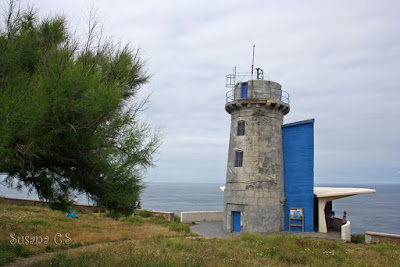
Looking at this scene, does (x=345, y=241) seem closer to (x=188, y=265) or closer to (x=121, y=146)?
(x=188, y=265)

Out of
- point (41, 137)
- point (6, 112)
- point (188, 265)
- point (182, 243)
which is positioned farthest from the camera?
point (182, 243)

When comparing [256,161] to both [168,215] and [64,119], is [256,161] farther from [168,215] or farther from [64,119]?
[64,119]

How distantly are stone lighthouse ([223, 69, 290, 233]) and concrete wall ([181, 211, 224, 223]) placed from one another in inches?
157

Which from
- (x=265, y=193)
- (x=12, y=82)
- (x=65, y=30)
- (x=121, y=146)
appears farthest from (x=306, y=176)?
(x=12, y=82)

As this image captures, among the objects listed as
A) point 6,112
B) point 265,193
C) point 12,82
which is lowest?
point 265,193

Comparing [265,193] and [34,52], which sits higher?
[34,52]

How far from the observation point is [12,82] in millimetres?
6910

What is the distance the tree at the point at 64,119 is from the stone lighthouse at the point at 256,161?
11254 millimetres

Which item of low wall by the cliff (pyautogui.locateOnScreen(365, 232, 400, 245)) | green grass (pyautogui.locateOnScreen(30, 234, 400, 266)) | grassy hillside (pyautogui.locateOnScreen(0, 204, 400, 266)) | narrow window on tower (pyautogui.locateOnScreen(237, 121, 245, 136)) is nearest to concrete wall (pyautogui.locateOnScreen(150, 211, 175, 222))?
grassy hillside (pyautogui.locateOnScreen(0, 204, 400, 266))

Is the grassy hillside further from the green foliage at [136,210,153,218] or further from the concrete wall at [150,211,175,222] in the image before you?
the green foliage at [136,210,153,218]

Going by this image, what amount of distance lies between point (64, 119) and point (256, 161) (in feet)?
49.1

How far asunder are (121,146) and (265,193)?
520 inches

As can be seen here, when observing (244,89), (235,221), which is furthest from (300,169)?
(244,89)

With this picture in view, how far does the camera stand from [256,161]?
20.2 meters
